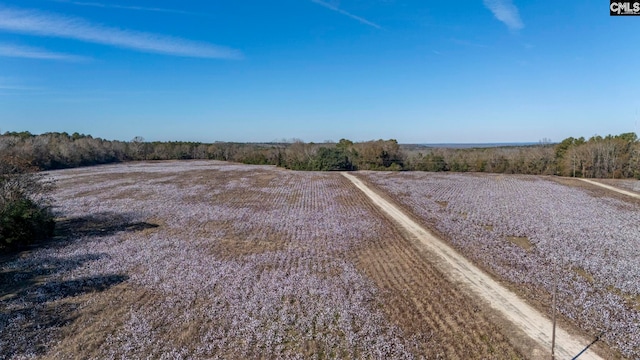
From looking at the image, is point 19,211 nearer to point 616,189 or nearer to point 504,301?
point 504,301

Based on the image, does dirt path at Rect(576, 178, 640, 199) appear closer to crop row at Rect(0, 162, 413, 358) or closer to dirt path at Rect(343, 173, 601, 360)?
dirt path at Rect(343, 173, 601, 360)

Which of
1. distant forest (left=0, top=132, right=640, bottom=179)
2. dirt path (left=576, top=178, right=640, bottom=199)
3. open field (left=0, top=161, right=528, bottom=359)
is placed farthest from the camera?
distant forest (left=0, top=132, right=640, bottom=179)

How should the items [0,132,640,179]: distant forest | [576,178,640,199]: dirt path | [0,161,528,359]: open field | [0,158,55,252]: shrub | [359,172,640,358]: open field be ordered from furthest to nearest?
[0,132,640,179]: distant forest
[576,178,640,199]: dirt path
[0,158,55,252]: shrub
[359,172,640,358]: open field
[0,161,528,359]: open field

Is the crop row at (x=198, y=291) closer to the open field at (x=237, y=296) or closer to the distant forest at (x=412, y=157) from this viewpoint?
the open field at (x=237, y=296)

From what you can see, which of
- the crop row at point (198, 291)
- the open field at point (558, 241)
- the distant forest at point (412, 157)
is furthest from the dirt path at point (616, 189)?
the crop row at point (198, 291)

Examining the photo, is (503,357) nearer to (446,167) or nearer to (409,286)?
(409,286)

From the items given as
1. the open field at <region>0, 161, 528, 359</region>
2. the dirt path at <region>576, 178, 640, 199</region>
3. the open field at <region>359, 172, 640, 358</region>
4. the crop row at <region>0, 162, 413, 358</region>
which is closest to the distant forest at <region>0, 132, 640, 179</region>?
the dirt path at <region>576, 178, 640, 199</region>

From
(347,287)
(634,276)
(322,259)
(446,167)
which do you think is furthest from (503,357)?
(446,167)
